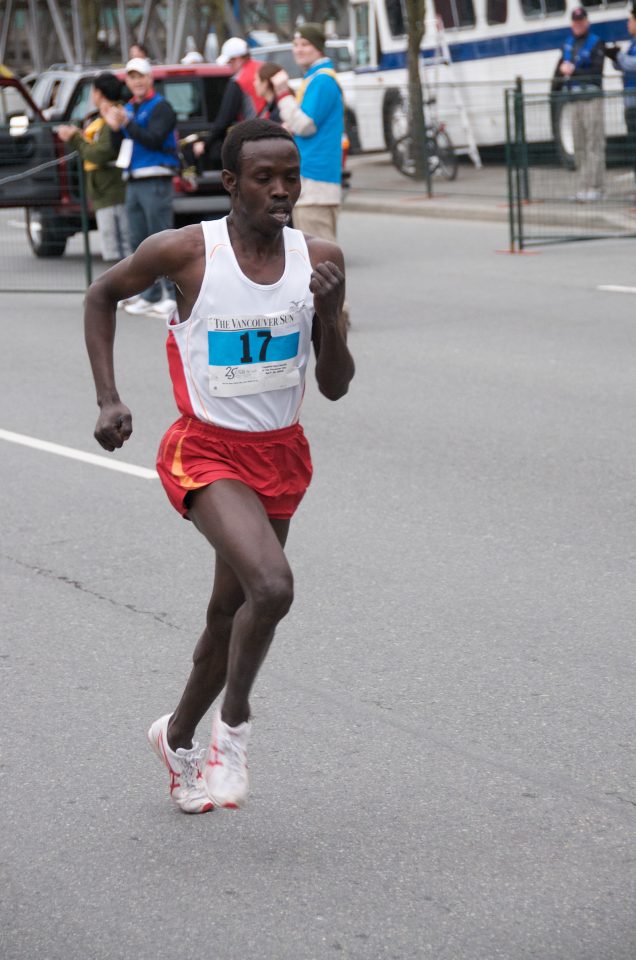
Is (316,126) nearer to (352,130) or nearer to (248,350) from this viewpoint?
(248,350)

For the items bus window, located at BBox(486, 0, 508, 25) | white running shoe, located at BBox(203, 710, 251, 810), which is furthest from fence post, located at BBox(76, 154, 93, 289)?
bus window, located at BBox(486, 0, 508, 25)

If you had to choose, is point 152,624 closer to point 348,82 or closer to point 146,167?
point 146,167

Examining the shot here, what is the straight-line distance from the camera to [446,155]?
2297cm

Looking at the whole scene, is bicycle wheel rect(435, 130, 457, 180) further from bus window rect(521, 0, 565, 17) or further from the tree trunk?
bus window rect(521, 0, 565, 17)

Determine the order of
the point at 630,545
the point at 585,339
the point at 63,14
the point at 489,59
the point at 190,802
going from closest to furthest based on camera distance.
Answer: the point at 190,802 → the point at 630,545 → the point at 585,339 → the point at 489,59 → the point at 63,14

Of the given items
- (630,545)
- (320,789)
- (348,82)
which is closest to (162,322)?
(630,545)

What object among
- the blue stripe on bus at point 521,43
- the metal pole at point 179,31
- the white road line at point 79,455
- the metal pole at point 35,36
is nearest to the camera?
the white road line at point 79,455

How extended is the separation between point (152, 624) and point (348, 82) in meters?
23.1

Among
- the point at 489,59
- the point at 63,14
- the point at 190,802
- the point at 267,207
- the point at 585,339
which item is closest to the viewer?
the point at 267,207

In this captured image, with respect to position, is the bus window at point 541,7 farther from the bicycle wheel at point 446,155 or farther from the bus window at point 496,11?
the bicycle wheel at point 446,155

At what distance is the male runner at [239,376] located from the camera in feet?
12.7

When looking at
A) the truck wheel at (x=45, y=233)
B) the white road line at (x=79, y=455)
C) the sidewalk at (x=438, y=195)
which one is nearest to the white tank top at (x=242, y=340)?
the white road line at (x=79, y=455)

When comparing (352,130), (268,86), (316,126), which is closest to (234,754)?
(316,126)

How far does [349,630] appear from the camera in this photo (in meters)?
5.66
